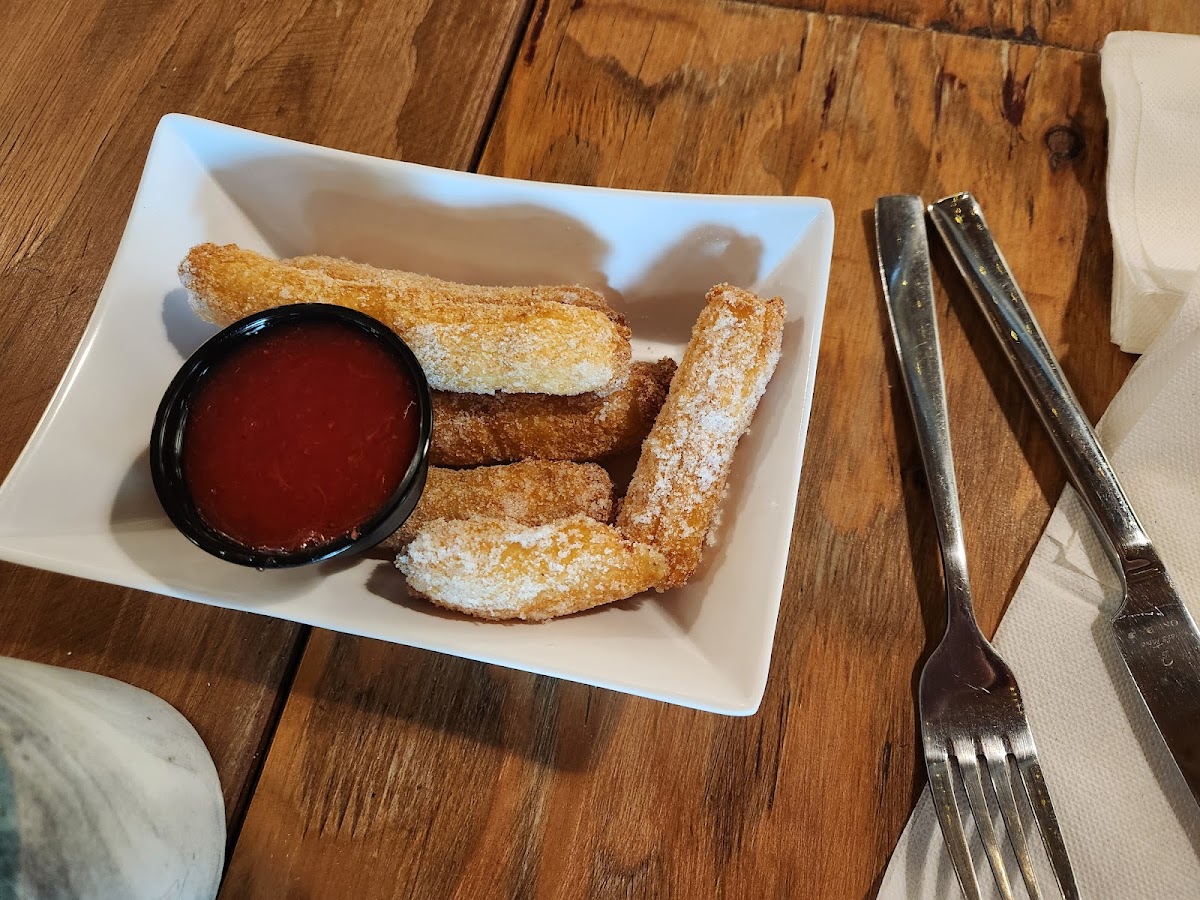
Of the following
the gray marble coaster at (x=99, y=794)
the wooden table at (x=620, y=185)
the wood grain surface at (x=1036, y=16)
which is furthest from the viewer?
the wood grain surface at (x=1036, y=16)

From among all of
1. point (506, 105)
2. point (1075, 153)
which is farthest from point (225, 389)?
point (1075, 153)

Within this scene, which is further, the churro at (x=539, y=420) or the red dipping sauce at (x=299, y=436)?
the churro at (x=539, y=420)

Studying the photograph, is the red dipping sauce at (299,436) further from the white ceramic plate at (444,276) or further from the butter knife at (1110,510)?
the butter knife at (1110,510)

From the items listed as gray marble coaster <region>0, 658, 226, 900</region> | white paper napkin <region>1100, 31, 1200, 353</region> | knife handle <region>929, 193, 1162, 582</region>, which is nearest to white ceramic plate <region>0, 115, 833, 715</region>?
gray marble coaster <region>0, 658, 226, 900</region>

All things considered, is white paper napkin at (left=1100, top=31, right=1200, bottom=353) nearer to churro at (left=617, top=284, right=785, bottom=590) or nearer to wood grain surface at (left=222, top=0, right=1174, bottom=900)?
wood grain surface at (left=222, top=0, right=1174, bottom=900)

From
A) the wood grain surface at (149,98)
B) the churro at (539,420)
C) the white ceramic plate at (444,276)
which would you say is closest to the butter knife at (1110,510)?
the white ceramic plate at (444,276)

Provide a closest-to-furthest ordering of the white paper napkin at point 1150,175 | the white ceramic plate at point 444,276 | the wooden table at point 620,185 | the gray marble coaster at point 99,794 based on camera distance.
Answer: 1. the gray marble coaster at point 99,794
2. the white ceramic plate at point 444,276
3. the wooden table at point 620,185
4. the white paper napkin at point 1150,175

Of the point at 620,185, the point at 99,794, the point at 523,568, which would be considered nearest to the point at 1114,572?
the point at 523,568

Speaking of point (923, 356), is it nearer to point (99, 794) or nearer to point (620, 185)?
point (620, 185)
